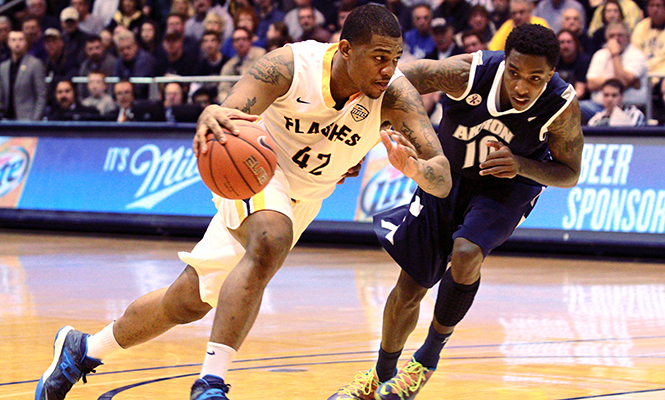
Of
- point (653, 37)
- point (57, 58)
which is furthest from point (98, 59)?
point (653, 37)

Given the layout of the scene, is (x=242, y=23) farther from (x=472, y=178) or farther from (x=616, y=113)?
(x=472, y=178)

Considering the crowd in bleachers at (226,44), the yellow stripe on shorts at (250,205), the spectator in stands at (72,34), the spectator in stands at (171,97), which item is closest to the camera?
the yellow stripe on shorts at (250,205)

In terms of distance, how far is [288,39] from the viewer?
46.9 ft

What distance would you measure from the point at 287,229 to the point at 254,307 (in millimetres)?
375

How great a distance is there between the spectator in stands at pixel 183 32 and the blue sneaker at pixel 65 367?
10.9 meters

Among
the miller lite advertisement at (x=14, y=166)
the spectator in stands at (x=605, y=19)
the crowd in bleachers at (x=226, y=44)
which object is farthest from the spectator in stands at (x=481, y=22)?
the miller lite advertisement at (x=14, y=166)

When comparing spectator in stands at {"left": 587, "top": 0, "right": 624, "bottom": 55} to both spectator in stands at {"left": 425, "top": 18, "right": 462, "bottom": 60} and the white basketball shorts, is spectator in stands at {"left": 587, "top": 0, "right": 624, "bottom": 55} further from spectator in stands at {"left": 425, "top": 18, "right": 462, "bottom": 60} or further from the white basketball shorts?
the white basketball shorts

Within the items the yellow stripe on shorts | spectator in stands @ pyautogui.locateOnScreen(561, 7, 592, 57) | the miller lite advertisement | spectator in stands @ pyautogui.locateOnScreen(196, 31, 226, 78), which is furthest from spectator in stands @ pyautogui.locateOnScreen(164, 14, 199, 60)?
the yellow stripe on shorts

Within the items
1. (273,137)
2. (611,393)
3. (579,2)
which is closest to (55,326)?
(273,137)

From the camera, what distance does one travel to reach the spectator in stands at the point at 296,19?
49.5 ft

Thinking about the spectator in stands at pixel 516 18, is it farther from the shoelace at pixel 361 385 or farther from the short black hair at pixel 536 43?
the shoelace at pixel 361 385

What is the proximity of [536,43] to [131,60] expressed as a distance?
11.7 meters

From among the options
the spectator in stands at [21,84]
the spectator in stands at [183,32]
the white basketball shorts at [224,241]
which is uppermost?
the white basketball shorts at [224,241]

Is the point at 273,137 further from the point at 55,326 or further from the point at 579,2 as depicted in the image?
the point at 579,2
